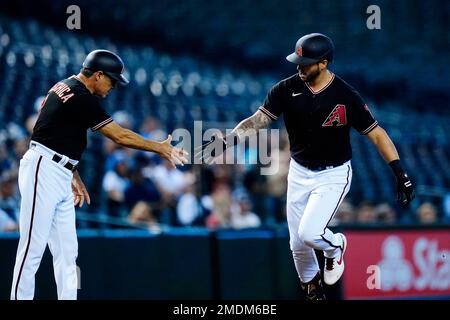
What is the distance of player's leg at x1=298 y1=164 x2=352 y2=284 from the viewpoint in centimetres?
664

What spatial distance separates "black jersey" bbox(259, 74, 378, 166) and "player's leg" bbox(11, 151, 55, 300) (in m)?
1.84

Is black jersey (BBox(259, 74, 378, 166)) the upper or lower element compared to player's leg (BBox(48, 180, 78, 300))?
upper

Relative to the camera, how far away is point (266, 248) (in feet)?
30.9

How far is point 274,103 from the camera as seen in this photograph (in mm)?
6918

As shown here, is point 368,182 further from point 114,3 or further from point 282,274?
point 114,3

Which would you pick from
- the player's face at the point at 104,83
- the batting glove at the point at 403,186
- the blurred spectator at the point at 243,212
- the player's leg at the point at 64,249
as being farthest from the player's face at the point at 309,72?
the blurred spectator at the point at 243,212

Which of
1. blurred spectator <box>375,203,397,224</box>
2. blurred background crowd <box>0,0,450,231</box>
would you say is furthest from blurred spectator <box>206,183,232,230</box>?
blurred spectator <box>375,203,397,224</box>

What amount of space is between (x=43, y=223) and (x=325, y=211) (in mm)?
2058

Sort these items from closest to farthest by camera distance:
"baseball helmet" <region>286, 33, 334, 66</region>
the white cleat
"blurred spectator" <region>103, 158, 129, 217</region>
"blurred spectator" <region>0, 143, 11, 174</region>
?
"baseball helmet" <region>286, 33, 334, 66</region> < the white cleat < "blurred spectator" <region>0, 143, 11, 174</region> < "blurred spectator" <region>103, 158, 129, 217</region>

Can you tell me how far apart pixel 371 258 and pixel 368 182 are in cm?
333

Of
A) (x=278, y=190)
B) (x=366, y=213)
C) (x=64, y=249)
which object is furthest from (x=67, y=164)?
(x=366, y=213)

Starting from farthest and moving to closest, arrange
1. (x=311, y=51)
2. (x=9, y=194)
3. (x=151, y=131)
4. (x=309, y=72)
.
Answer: (x=151, y=131) → (x=9, y=194) → (x=309, y=72) → (x=311, y=51)

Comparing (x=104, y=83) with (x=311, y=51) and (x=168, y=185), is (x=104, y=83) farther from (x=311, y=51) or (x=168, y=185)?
(x=168, y=185)

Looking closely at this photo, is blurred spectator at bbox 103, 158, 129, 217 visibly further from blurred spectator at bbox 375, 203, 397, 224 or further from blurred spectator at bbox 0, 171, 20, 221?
blurred spectator at bbox 375, 203, 397, 224
